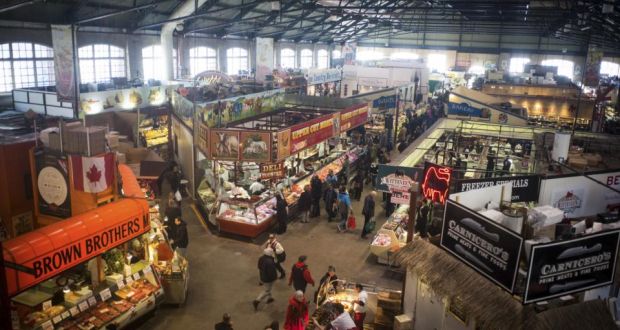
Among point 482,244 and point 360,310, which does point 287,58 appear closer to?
point 360,310

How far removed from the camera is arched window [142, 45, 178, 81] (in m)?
25.7

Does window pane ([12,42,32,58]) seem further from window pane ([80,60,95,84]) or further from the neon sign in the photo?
the neon sign

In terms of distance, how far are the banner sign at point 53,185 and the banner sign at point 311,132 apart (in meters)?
7.49

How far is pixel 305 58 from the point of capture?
45.6 meters

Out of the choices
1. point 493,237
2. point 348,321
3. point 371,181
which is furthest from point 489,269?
point 371,181

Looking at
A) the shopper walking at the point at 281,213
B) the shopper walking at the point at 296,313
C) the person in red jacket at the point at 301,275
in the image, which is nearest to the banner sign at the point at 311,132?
the shopper walking at the point at 281,213

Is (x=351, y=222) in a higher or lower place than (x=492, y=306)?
lower

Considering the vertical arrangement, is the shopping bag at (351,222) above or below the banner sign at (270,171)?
below

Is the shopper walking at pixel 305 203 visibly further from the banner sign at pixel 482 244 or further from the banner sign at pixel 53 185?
the banner sign at pixel 482 244

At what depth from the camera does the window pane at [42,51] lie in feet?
65.5

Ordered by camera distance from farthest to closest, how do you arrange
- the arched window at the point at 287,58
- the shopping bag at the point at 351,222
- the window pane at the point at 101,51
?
the arched window at the point at 287,58 → the window pane at the point at 101,51 → the shopping bag at the point at 351,222

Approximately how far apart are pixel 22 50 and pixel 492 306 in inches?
785

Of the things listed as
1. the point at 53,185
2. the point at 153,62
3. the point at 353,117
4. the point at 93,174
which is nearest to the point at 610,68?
the point at 353,117

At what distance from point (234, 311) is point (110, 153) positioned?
155 inches
